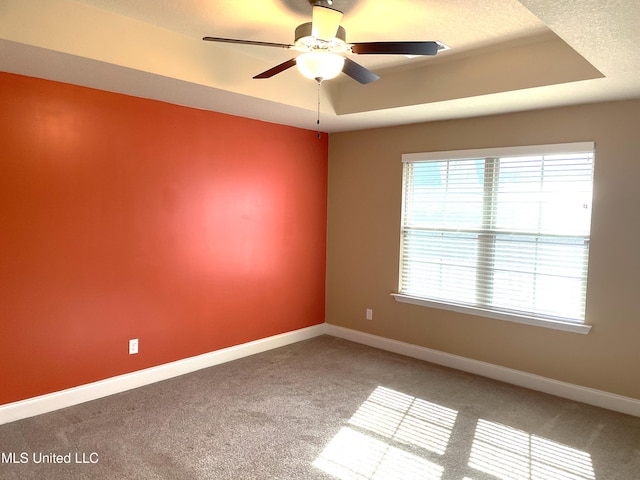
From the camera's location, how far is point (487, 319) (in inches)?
155

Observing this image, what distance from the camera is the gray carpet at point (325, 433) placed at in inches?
98.4

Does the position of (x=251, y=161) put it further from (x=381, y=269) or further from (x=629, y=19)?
(x=629, y=19)

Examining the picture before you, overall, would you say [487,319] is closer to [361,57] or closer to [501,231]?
[501,231]

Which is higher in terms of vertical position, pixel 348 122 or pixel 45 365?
pixel 348 122

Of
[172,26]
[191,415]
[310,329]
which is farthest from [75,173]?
[310,329]

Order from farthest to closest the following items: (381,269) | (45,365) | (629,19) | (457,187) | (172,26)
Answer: (381,269) < (457,187) < (45,365) < (172,26) < (629,19)

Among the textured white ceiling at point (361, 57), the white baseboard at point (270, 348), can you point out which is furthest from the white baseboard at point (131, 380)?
the textured white ceiling at point (361, 57)

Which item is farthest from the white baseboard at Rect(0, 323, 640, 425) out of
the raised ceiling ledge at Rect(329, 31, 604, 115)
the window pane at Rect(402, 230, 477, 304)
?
the raised ceiling ledge at Rect(329, 31, 604, 115)

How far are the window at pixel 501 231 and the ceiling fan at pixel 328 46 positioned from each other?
186 cm

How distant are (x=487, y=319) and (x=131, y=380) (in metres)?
3.05

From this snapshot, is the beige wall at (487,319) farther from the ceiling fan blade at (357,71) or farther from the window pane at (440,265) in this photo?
the ceiling fan blade at (357,71)

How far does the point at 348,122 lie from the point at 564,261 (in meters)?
2.29

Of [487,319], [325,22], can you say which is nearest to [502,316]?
[487,319]

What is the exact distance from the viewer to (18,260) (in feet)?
9.64
